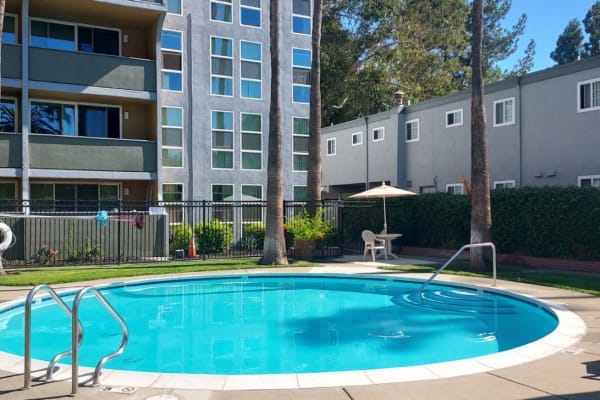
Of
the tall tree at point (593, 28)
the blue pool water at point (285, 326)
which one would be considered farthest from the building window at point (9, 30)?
the tall tree at point (593, 28)

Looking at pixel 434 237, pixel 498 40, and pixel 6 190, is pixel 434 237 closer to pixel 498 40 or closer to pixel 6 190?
pixel 6 190

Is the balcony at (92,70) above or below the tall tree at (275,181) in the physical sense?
above

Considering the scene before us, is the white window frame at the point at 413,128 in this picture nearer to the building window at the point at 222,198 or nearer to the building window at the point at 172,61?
the building window at the point at 222,198

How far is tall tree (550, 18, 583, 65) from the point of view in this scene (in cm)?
5881

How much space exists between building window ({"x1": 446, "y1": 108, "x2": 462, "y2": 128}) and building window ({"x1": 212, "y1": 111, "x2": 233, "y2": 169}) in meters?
9.95

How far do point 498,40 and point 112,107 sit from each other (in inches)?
1666

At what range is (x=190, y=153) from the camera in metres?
24.0

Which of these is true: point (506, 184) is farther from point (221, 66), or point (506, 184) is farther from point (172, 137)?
point (172, 137)

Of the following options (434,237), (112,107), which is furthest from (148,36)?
(434,237)

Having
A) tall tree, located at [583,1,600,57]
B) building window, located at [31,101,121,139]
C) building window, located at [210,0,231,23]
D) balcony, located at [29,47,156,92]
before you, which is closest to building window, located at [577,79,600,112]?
building window, located at [210,0,231,23]

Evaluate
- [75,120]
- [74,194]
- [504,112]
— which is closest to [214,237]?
[74,194]

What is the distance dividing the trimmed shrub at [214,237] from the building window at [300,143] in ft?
18.8

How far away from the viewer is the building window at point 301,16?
88.0 feet

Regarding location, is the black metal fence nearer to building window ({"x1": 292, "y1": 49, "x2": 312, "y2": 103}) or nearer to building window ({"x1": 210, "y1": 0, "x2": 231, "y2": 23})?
building window ({"x1": 292, "y1": 49, "x2": 312, "y2": 103})
